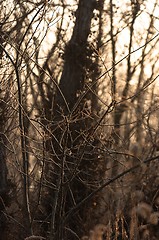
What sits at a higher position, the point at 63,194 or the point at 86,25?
the point at 86,25

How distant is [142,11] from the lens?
18172 millimetres

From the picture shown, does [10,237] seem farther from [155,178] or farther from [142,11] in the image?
[142,11]

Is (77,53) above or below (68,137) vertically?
above

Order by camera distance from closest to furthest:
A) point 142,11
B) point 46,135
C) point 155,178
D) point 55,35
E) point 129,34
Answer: point 46,135
point 155,178
point 55,35
point 142,11
point 129,34

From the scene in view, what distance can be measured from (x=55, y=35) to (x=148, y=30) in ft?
13.3

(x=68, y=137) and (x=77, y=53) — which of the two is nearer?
(x=68, y=137)

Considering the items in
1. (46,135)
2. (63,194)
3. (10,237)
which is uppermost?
(46,135)

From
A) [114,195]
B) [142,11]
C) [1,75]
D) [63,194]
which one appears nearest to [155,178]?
[114,195]

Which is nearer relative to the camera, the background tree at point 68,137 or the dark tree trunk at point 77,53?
the background tree at point 68,137

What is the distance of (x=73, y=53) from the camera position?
12500 mm

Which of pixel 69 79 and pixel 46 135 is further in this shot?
pixel 69 79

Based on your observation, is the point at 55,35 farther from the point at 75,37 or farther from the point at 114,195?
the point at 114,195

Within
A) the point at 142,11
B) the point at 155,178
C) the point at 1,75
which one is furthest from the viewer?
the point at 142,11

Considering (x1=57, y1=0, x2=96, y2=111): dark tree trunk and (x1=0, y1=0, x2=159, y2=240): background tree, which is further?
(x1=57, y1=0, x2=96, y2=111): dark tree trunk
